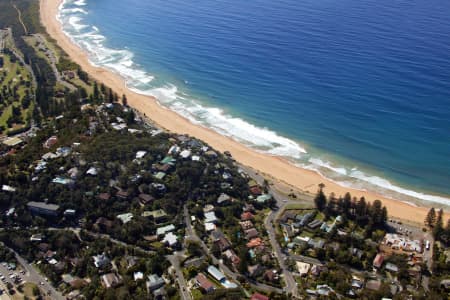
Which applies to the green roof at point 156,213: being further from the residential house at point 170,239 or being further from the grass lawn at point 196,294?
the grass lawn at point 196,294

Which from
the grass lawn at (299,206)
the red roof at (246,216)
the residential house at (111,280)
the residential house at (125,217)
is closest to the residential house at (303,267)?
the red roof at (246,216)

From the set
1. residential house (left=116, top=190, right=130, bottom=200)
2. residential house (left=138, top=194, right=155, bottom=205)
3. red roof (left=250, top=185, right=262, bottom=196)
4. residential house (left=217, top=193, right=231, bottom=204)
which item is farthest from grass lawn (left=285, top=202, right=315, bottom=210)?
residential house (left=116, top=190, right=130, bottom=200)

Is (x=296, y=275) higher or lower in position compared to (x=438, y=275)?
lower

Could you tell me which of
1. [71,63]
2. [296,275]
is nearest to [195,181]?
[296,275]

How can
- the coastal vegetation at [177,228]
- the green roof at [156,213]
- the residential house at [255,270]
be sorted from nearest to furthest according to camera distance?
1. the coastal vegetation at [177,228]
2. the residential house at [255,270]
3. the green roof at [156,213]

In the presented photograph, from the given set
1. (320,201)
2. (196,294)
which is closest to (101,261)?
(196,294)

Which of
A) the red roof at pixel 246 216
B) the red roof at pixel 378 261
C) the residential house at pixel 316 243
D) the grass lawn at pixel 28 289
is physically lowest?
the grass lawn at pixel 28 289

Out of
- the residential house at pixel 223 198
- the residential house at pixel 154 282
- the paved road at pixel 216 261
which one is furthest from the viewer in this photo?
the residential house at pixel 223 198

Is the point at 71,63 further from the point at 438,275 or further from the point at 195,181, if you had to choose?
the point at 438,275

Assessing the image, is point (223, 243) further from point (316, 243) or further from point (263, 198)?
point (316, 243)
